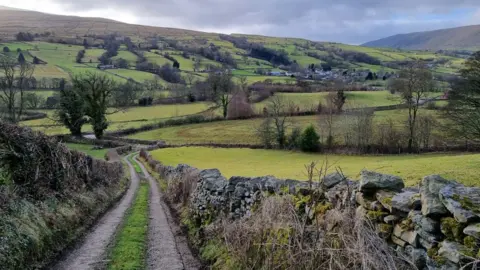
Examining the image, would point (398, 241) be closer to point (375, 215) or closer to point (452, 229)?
point (375, 215)

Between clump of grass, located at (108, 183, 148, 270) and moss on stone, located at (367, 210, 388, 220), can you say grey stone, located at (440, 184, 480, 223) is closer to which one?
moss on stone, located at (367, 210, 388, 220)

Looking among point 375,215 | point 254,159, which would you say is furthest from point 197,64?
point 375,215

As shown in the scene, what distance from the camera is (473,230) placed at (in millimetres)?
4965

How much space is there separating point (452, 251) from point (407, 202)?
4.03 feet

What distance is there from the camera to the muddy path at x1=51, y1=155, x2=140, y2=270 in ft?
34.8

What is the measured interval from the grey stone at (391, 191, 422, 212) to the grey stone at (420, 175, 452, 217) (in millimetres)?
176

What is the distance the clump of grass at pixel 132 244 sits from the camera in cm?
1078

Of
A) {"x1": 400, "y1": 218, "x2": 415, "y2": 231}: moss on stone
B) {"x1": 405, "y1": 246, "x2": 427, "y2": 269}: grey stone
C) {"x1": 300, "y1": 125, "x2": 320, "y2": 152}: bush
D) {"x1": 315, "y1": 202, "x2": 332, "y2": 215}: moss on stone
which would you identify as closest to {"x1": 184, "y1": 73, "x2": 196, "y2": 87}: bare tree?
{"x1": 300, "y1": 125, "x2": 320, "y2": 152}: bush

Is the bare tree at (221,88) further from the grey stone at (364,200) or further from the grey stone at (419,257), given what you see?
the grey stone at (419,257)

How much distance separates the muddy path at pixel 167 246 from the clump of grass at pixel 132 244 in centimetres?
23

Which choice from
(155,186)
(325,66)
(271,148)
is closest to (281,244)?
(155,186)

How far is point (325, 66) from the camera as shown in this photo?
180875mm

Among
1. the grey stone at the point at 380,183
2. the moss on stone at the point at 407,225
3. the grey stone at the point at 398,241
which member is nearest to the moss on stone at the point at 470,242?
the moss on stone at the point at 407,225

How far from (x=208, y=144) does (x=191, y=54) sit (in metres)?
128
